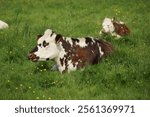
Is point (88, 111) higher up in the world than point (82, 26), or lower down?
lower down

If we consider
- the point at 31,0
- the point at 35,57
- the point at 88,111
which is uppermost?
the point at 31,0

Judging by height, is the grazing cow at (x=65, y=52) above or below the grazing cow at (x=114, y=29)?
below

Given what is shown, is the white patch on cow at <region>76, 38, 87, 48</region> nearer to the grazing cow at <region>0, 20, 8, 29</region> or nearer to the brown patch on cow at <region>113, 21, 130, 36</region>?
the brown patch on cow at <region>113, 21, 130, 36</region>

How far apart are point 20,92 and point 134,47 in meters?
5.18

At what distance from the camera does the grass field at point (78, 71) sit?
1100 centimetres

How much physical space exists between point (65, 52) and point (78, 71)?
68 centimetres

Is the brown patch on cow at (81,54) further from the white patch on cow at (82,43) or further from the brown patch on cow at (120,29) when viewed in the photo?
the brown patch on cow at (120,29)

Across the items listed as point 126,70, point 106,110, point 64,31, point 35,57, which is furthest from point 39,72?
point 64,31

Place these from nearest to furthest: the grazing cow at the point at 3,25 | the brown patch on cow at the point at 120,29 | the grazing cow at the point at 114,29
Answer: the grazing cow at the point at 114,29, the brown patch on cow at the point at 120,29, the grazing cow at the point at 3,25

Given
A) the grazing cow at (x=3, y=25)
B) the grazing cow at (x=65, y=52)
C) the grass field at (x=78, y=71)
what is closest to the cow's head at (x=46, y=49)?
the grazing cow at (x=65, y=52)

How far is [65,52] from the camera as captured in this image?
1223 centimetres

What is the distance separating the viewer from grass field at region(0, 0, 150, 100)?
11000mm

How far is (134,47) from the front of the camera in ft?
48.1

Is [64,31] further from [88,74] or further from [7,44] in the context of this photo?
[88,74]
